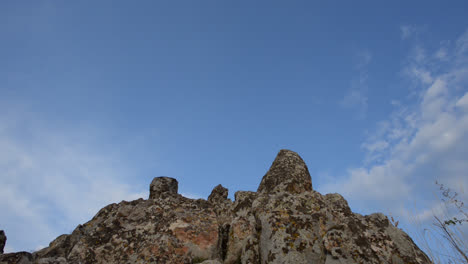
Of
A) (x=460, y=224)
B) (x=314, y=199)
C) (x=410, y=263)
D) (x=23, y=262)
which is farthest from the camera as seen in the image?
(x=23, y=262)

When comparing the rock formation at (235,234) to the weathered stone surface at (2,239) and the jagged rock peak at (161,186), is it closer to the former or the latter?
the jagged rock peak at (161,186)

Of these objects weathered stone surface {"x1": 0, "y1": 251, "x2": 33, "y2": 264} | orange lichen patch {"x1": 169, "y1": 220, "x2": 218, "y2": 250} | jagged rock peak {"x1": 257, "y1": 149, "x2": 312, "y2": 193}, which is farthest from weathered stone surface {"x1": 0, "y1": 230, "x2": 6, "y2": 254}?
jagged rock peak {"x1": 257, "y1": 149, "x2": 312, "y2": 193}

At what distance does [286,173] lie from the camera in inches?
674

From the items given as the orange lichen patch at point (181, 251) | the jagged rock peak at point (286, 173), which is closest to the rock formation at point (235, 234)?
the orange lichen patch at point (181, 251)

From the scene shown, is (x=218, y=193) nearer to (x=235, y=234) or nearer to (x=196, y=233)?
(x=196, y=233)

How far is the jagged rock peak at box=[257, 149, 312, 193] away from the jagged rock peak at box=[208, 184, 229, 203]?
1813 millimetres

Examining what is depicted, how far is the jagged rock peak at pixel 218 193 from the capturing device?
16.6 meters

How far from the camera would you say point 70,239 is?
13.2 meters

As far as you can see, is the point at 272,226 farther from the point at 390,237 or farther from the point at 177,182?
the point at 177,182

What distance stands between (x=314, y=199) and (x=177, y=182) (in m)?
8.34

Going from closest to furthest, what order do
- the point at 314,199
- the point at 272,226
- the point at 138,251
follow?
the point at 272,226
the point at 314,199
the point at 138,251

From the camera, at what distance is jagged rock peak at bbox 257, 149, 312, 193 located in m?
16.6

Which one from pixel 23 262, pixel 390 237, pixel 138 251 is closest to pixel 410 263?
pixel 390 237

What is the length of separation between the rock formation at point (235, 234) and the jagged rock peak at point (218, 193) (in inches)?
26.5
